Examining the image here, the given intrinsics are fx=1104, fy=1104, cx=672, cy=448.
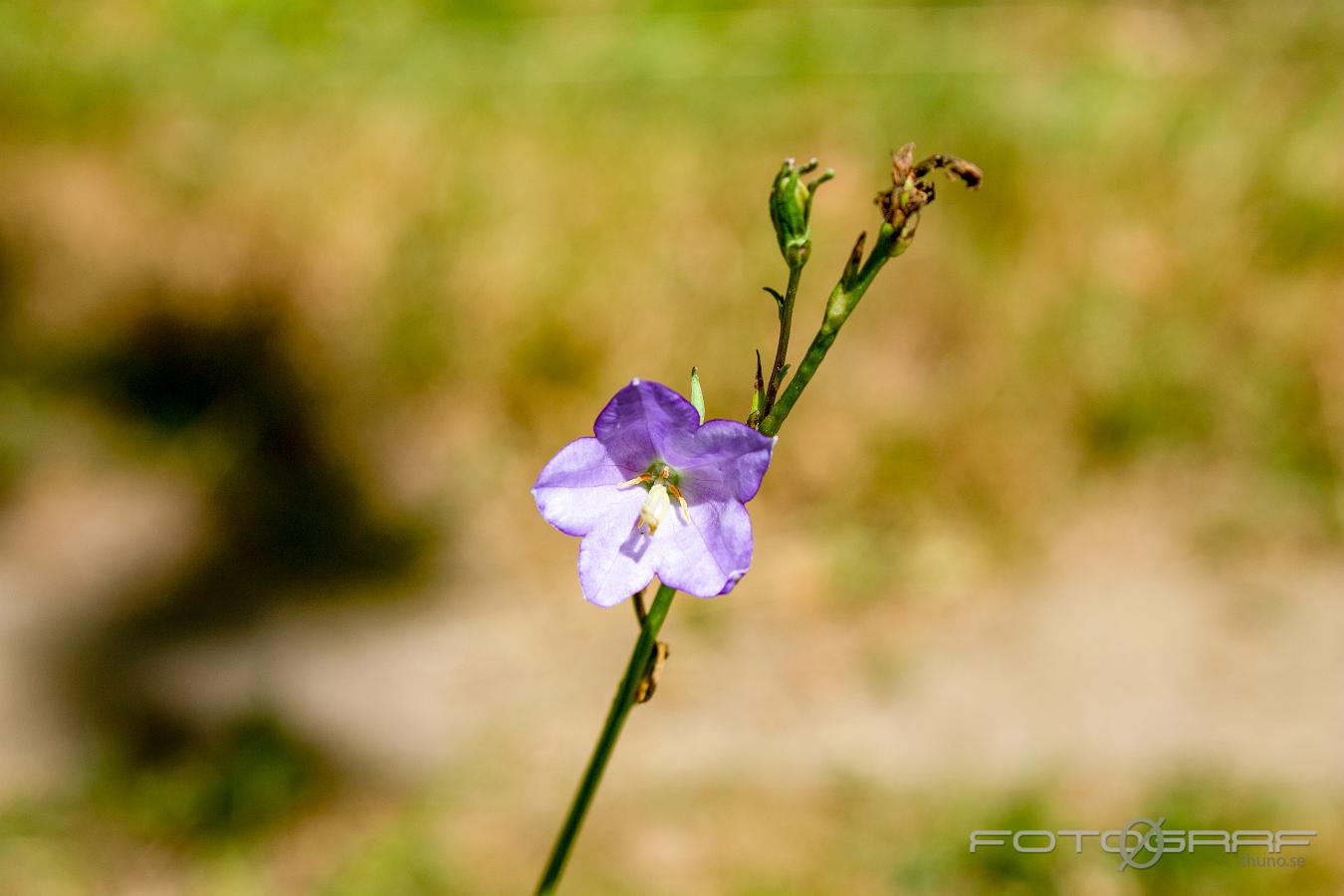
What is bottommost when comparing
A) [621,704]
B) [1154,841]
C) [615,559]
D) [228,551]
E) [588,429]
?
[621,704]

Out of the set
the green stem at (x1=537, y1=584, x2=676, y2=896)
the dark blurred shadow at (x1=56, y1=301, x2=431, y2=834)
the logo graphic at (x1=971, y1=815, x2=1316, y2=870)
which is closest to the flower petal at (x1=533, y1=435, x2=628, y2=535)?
the green stem at (x1=537, y1=584, x2=676, y2=896)

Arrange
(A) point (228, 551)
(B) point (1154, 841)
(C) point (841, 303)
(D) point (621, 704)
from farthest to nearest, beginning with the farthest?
(A) point (228, 551)
(B) point (1154, 841)
(D) point (621, 704)
(C) point (841, 303)

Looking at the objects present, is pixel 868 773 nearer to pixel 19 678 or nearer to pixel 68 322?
pixel 19 678

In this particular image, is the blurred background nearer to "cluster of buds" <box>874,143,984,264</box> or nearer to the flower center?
the flower center

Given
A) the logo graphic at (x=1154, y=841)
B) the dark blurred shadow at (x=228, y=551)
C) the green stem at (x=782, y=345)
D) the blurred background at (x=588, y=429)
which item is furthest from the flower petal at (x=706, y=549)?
the dark blurred shadow at (x=228, y=551)

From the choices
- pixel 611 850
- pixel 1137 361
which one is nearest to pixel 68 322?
pixel 611 850

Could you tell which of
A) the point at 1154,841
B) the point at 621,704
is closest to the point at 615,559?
the point at 621,704

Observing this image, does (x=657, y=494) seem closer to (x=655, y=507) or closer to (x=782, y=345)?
(x=655, y=507)
